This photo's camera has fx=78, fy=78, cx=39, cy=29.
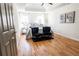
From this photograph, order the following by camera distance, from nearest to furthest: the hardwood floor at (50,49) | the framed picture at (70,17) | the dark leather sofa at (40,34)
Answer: the hardwood floor at (50,49) → the framed picture at (70,17) → the dark leather sofa at (40,34)

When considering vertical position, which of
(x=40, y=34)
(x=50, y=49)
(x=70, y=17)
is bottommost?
(x=50, y=49)

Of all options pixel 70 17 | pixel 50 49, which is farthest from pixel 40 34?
pixel 70 17

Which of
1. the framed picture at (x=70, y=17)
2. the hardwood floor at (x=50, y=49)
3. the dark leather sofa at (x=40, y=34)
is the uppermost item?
the framed picture at (x=70, y=17)

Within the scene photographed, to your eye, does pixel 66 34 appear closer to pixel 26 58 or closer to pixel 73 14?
pixel 73 14

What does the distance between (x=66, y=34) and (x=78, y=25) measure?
105 cm

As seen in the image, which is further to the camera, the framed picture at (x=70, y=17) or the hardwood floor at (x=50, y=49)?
the framed picture at (x=70, y=17)

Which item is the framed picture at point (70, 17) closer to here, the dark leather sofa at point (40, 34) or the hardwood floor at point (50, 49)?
the dark leather sofa at point (40, 34)

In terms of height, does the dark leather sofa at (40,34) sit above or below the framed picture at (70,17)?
below

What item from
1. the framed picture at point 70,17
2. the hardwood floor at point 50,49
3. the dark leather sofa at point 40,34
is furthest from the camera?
the dark leather sofa at point 40,34

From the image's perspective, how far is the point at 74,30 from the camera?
3.81m

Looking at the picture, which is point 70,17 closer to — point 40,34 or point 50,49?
point 40,34

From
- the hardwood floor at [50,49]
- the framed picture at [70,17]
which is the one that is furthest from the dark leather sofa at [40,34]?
the framed picture at [70,17]

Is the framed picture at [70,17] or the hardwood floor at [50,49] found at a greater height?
the framed picture at [70,17]

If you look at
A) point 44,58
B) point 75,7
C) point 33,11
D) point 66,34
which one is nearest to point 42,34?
point 66,34
